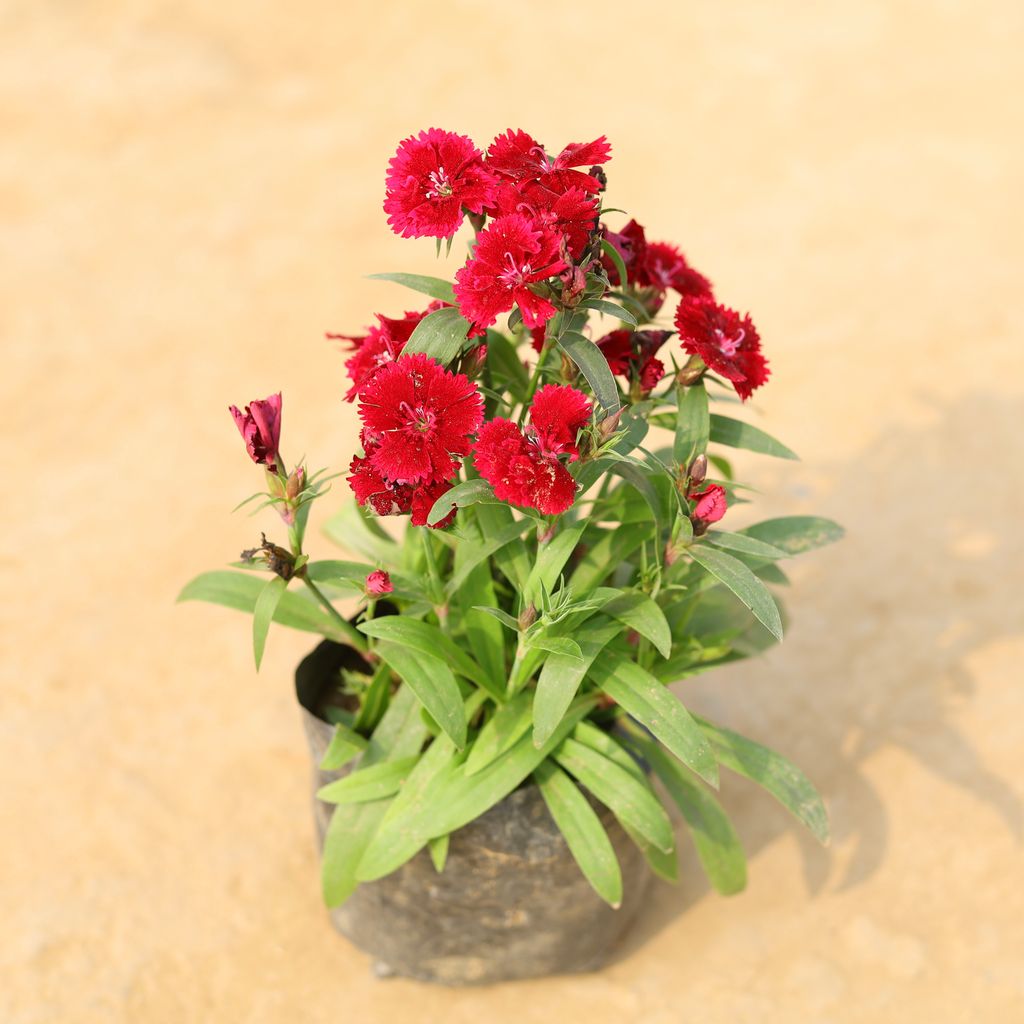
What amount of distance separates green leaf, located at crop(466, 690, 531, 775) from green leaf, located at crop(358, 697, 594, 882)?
0.02 m

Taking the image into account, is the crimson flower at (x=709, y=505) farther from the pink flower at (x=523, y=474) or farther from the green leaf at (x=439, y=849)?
the green leaf at (x=439, y=849)

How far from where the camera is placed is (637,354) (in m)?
1.92

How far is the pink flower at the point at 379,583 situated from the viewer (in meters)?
1.87

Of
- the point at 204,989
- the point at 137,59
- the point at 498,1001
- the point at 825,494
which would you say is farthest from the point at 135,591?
the point at 137,59

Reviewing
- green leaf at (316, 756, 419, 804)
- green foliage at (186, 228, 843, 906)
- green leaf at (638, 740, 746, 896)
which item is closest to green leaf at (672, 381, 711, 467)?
green foliage at (186, 228, 843, 906)

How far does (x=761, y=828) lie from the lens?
8.89 ft

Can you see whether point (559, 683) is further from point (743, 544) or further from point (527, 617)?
point (743, 544)

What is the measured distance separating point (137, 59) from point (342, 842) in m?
4.64

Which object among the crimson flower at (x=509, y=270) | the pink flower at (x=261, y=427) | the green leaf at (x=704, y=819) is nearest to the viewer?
the crimson flower at (x=509, y=270)

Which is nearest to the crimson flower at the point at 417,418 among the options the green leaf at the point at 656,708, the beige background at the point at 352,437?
the green leaf at the point at 656,708

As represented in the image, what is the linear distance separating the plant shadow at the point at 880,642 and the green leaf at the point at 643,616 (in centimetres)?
84

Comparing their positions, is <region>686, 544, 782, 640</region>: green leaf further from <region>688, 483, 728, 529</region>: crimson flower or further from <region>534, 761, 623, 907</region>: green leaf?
<region>534, 761, 623, 907</region>: green leaf

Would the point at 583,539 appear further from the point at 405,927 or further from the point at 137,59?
the point at 137,59

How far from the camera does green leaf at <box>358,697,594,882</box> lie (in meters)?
2.02
